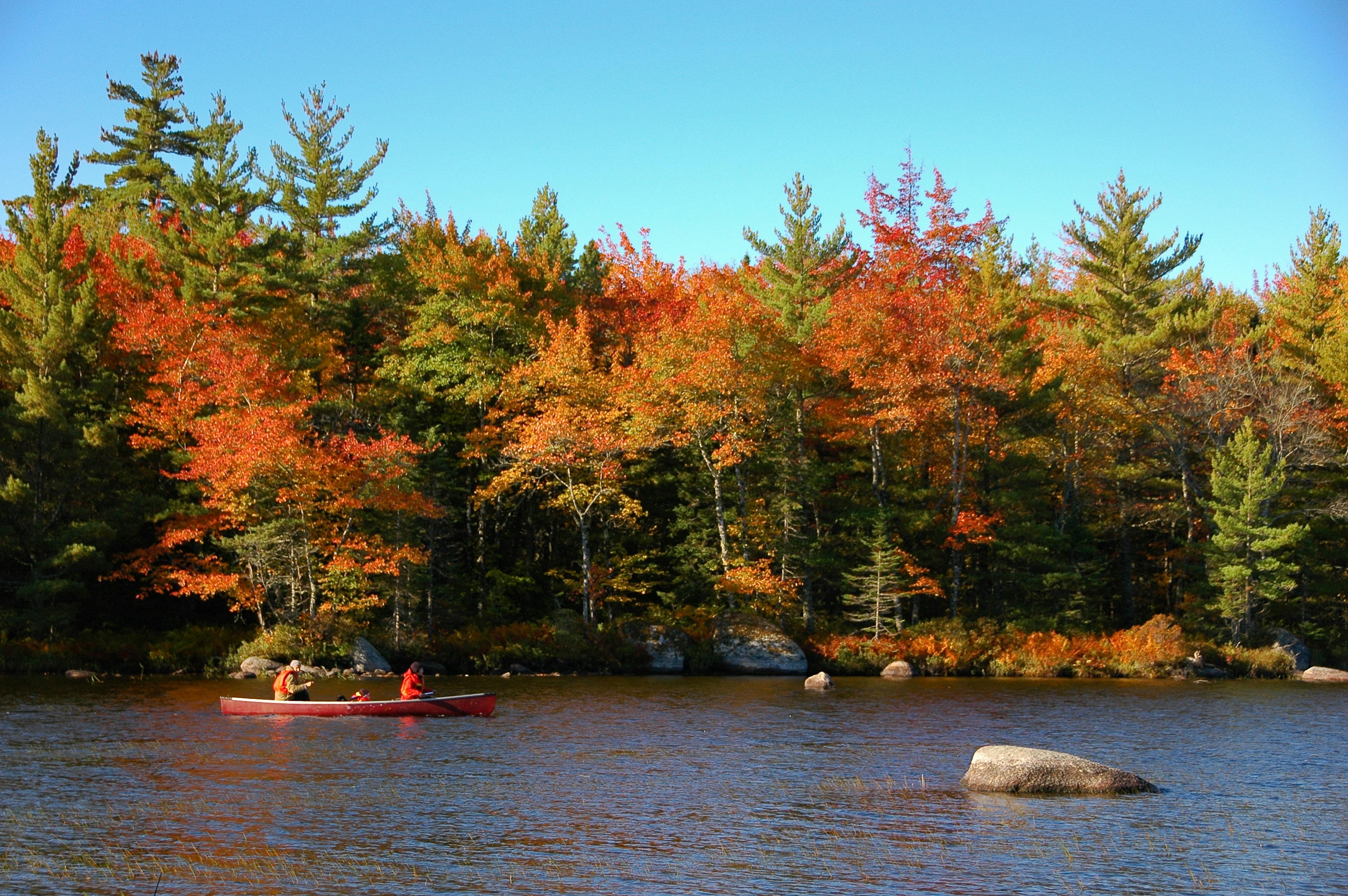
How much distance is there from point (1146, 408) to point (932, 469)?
9.07 metres

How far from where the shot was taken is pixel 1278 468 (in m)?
40.6

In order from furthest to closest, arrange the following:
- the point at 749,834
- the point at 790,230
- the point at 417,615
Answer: the point at 790,230, the point at 417,615, the point at 749,834

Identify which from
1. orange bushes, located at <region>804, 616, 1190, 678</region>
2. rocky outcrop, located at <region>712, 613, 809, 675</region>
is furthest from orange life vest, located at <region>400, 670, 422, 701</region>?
orange bushes, located at <region>804, 616, 1190, 678</region>

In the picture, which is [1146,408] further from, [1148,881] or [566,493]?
[1148,881]

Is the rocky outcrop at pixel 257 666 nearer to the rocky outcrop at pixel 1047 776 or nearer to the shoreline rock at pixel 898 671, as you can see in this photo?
the shoreline rock at pixel 898 671

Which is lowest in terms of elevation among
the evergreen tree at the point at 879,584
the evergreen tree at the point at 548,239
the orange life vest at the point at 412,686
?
the orange life vest at the point at 412,686


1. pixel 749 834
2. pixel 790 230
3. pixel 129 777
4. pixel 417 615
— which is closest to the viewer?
pixel 749 834

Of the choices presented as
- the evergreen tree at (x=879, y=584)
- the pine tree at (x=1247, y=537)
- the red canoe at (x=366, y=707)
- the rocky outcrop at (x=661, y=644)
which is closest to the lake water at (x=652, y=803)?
the red canoe at (x=366, y=707)

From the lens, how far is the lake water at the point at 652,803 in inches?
474

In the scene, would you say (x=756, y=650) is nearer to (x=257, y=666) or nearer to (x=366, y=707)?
(x=257, y=666)

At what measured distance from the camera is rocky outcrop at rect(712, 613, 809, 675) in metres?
37.3

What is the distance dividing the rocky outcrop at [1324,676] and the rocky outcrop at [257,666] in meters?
33.4

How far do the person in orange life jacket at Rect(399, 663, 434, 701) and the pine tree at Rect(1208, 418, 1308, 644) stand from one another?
29397mm

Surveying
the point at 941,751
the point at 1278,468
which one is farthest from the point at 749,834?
the point at 1278,468
